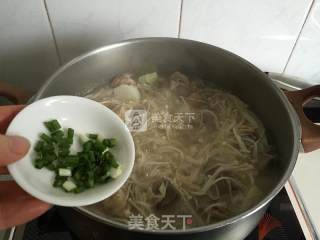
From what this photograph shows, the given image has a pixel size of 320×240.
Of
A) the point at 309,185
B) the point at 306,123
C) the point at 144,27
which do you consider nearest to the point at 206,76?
the point at 144,27

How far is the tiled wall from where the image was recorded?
114 centimetres

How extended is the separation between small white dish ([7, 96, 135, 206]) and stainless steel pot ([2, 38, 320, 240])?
0.06 meters

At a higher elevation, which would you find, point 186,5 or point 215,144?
point 186,5

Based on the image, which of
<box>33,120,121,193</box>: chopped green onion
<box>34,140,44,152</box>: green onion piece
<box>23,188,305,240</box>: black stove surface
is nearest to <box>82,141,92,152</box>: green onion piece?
<box>33,120,121,193</box>: chopped green onion

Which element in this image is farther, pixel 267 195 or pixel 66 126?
pixel 66 126

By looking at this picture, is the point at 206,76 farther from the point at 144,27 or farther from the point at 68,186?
the point at 68,186

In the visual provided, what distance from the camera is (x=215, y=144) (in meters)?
1.14

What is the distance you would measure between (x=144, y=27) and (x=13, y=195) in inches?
27.0

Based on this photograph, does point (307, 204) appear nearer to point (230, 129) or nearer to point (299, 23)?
point (230, 129)

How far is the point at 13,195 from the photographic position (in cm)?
83

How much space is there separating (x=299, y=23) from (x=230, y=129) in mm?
439

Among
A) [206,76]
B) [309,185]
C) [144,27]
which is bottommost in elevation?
[309,185]

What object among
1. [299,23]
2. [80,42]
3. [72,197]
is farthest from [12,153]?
[299,23]

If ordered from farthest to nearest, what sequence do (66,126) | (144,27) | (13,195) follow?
(144,27) < (66,126) < (13,195)
